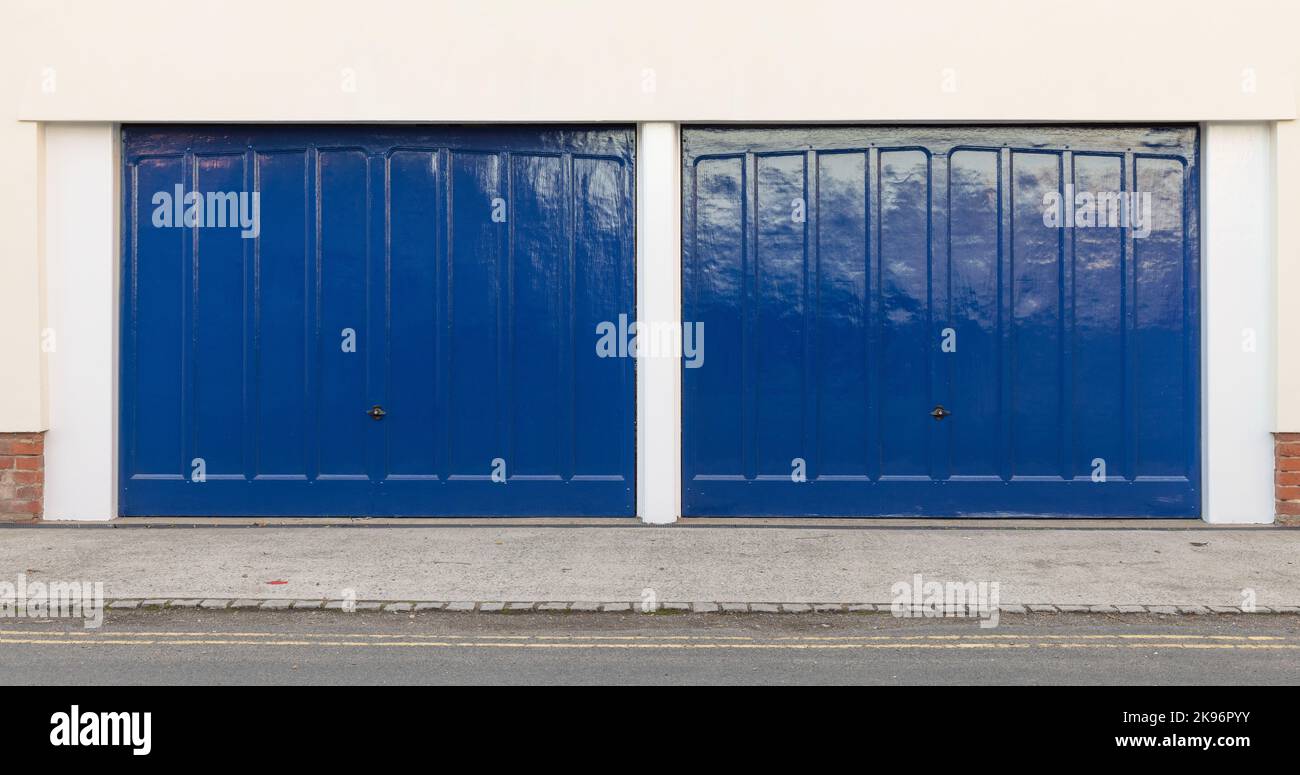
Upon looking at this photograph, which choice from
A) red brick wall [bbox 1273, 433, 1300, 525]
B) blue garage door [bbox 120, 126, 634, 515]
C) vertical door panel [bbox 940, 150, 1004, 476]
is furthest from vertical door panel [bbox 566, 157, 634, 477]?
red brick wall [bbox 1273, 433, 1300, 525]

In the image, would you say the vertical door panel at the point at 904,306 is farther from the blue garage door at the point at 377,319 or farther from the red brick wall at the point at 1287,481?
the red brick wall at the point at 1287,481

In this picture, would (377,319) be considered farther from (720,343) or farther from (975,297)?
(975,297)

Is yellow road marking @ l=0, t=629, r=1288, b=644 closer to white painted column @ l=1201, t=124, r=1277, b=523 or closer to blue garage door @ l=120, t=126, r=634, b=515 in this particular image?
blue garage door @ l=120, t=126, r=634, b=515

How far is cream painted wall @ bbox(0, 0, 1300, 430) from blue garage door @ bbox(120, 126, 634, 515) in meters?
0.36

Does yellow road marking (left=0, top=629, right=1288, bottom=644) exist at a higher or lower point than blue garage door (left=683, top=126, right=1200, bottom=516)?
lower

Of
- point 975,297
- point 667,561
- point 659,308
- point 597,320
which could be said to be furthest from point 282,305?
point 975,297

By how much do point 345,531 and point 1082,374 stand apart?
241 inches

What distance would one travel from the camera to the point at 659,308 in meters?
10.8

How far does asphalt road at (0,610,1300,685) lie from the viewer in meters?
6.14

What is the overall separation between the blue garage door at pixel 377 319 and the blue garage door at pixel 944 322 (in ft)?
3.01

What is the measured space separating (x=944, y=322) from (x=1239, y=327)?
7.80ft
